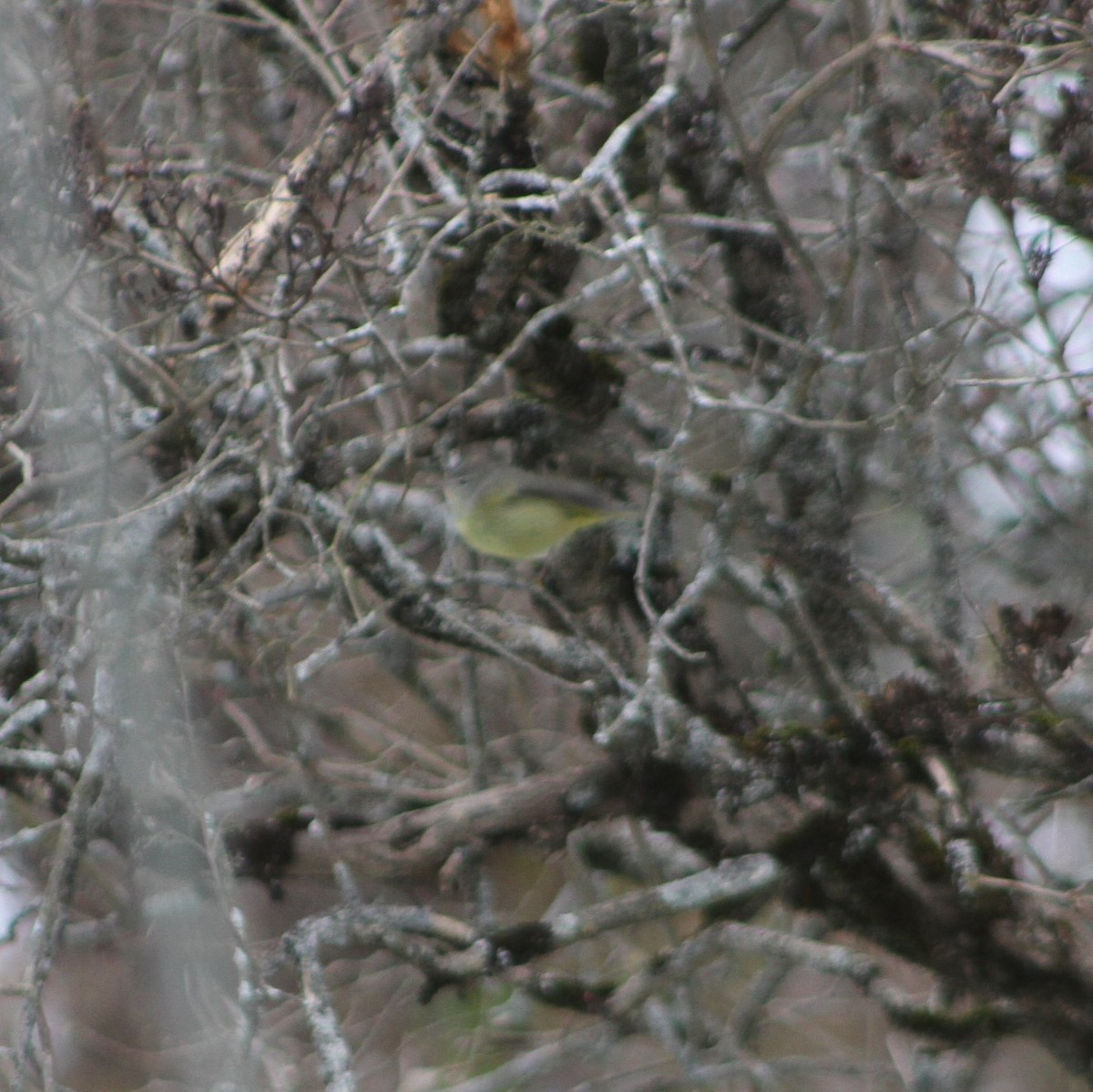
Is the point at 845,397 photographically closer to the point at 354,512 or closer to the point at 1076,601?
the point at 1076,601

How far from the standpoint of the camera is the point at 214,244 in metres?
2.72

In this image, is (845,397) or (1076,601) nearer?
(845,397)

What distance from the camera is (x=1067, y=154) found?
2.71m

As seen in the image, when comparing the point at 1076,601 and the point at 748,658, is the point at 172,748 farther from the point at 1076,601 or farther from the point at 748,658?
the point at 1076,601

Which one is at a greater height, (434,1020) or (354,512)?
(354,512)

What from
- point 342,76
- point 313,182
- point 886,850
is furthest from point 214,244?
point 886,850

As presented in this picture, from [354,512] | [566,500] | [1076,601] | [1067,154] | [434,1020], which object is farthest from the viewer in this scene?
[434,1020]

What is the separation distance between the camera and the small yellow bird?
323cm

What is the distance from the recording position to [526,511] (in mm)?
3273

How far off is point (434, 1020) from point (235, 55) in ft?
10.3

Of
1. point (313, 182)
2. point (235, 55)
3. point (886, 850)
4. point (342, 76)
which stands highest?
point (235, 55)

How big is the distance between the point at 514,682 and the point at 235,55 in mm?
2255

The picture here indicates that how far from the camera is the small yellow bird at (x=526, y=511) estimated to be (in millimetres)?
3232

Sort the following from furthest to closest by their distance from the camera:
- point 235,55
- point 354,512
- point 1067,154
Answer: point 235,55, point 354,512, point 1067,154
